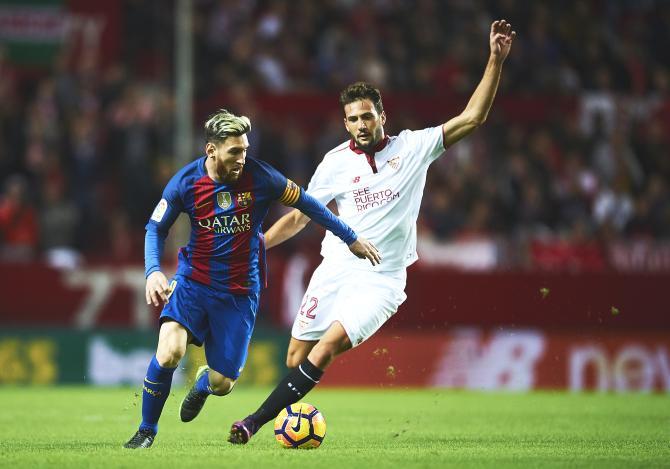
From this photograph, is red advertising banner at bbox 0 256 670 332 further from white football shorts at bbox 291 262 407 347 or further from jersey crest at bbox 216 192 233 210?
jersey crest at bbox 216 192 233 210

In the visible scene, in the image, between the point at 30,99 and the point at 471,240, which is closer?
the point at 471,240

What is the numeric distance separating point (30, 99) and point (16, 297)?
3.85m

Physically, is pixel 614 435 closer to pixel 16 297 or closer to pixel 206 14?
pixel 16 297

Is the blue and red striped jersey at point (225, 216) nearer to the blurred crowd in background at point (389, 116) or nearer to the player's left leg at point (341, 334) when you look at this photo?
the player's left leg at point (341, 334)

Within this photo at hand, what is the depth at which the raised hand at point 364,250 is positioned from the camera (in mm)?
7961

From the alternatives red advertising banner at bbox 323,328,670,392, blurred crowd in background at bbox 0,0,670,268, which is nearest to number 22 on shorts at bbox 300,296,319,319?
red advertising banner at bbox 323,328,670,392

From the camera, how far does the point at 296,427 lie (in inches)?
318

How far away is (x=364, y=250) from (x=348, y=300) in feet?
1.83

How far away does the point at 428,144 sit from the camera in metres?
8.65

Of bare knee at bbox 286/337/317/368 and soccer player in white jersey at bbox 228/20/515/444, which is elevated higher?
soccer player in white jersey at bbox 228/20/515/444

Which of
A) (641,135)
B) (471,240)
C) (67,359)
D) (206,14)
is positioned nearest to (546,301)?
(471,240)

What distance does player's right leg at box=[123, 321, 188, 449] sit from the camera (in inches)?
305

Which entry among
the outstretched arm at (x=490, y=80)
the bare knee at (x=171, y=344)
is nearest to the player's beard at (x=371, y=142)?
the outstretched arm at (x=490, y=80)

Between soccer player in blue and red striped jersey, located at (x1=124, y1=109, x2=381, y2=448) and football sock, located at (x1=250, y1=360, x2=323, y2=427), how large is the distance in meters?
0.44
